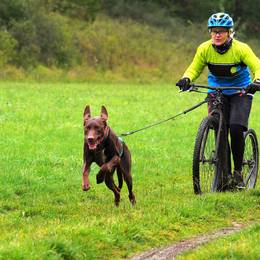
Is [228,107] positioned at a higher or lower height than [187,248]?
higher

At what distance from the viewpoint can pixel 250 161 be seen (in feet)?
33.3

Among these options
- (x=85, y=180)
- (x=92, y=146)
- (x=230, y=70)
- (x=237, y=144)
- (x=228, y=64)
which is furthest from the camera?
(x=237, y=144)

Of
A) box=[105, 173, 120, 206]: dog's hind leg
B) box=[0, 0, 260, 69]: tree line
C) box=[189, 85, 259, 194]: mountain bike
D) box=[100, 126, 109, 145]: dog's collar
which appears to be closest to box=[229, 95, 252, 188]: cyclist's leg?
box=[189, 85, 259, 194]: mountain bike

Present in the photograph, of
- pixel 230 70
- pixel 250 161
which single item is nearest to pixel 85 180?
pixel 230 70

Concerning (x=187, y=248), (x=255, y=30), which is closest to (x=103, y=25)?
(x=255, y=30)

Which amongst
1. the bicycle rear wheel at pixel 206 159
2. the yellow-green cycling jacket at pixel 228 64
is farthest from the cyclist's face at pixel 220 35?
the bicycle rear wheel at pixel 206 159

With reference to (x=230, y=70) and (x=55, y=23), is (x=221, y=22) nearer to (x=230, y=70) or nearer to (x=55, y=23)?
(x=230, y=70)

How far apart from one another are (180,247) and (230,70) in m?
3.38

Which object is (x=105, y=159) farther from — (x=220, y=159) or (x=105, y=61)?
(x=105, y=61)

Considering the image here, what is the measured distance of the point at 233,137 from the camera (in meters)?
9.50

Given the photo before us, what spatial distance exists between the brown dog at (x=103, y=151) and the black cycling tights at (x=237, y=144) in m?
1.79

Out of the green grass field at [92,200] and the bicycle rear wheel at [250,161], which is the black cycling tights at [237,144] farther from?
the green grass field at [92,200]

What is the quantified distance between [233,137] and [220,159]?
37 cm

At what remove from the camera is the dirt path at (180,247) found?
247 inches
